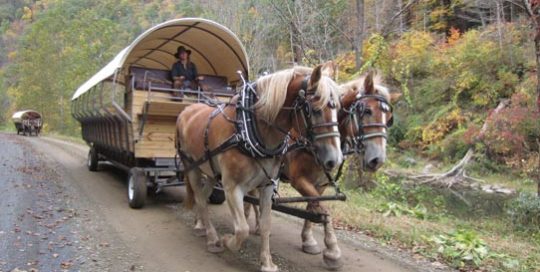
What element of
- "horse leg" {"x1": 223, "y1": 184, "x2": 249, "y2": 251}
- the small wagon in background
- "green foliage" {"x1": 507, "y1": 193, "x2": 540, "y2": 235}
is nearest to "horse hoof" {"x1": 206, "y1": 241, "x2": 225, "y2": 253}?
"horse leg" {"x1": 223, "y1": 184, "x2": 249, "y2": 251}

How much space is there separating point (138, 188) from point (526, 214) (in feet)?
25.7

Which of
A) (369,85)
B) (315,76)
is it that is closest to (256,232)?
(369,85)

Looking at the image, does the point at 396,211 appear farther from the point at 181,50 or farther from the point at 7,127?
the point at 7,127

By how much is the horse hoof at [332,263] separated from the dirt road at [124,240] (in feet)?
0.34

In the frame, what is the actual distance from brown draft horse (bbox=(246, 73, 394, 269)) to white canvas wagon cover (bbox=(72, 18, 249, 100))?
369 cm

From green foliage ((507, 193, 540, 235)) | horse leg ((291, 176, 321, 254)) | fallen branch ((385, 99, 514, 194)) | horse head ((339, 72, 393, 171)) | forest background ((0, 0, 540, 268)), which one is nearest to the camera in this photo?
horse head ((339, 72, 393, 171))

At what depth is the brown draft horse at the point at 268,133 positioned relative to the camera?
423 cm

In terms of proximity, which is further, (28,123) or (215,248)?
(28,123)

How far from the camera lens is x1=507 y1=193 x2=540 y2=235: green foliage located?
9.57 m

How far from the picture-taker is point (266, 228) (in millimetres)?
4777

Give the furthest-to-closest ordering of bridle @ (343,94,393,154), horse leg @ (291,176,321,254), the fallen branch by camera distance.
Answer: the fallen branch → horse leg @ (291,176,321,254) → bridle @ (343,94,393,154)

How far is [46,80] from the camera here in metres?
39.4

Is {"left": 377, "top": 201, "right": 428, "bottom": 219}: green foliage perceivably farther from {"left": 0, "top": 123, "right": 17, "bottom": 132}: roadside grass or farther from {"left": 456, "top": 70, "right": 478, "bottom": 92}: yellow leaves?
{"left": 0, "top": 123, "right": 17, "bottom": 132}: roadside grass

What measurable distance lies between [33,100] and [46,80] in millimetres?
2432
